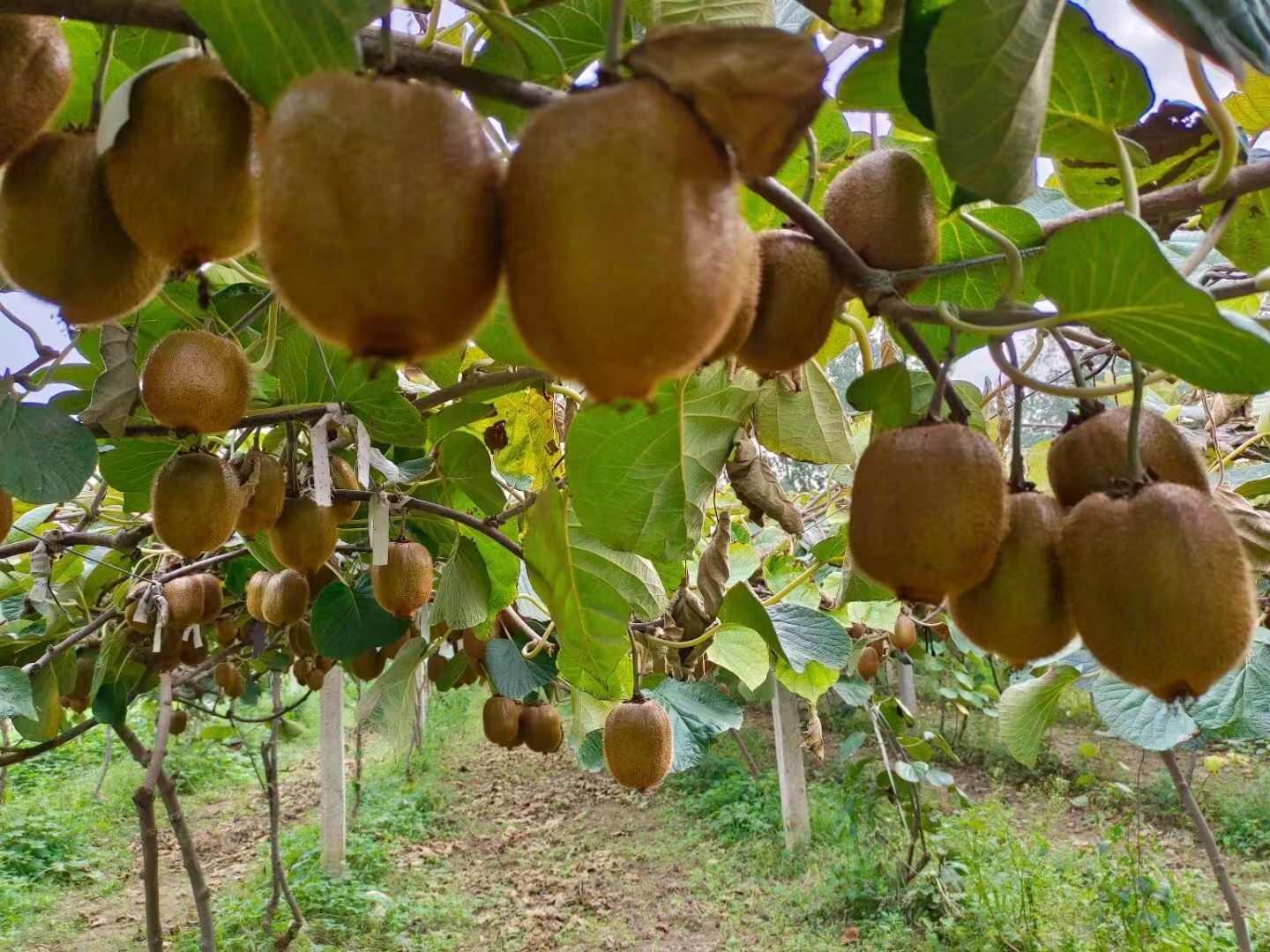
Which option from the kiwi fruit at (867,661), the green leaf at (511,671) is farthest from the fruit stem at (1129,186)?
the kiwi fruit at (867,661)

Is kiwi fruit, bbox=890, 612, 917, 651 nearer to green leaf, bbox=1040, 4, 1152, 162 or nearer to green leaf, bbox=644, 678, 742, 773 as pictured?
green leaf, bbox=644, 678, 742, 773

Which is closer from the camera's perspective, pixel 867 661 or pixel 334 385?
pixel 334 385

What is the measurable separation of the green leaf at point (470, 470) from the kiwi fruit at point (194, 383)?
29.2 inches

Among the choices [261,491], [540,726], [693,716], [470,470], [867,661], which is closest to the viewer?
[261,491]

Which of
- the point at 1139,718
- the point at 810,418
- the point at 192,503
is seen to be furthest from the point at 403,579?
the point at 1139,718

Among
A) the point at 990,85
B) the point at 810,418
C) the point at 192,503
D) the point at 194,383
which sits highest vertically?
the point at 990,85

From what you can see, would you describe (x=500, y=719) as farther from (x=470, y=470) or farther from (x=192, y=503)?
(x=192, y=503)

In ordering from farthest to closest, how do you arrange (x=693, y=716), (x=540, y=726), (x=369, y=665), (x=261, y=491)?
(x=540, y=726)
(x=369, y=665)
(x=693, y=716)
(x=261, y=491)

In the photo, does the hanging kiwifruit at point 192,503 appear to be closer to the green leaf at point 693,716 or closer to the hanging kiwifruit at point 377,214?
the hanging kiwifruit at point 377,214

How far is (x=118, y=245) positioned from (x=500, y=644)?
204cm

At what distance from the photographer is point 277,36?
476 mm

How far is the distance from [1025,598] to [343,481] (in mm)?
1256

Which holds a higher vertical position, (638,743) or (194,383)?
(194,383)

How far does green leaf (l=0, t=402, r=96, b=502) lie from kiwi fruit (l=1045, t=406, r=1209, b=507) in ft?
3.28
